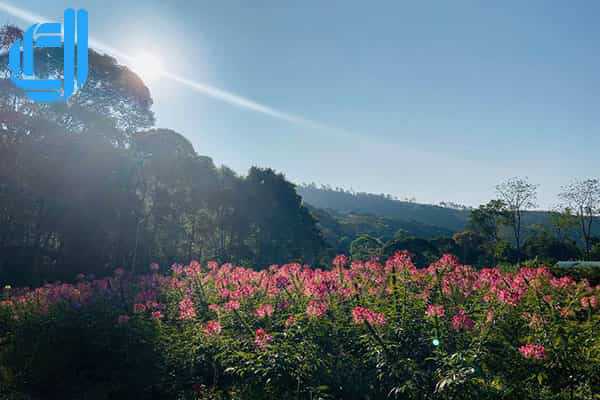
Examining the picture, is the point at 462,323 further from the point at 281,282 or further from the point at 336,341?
the point at 281,282

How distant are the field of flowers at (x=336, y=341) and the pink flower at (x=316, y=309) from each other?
0.03m

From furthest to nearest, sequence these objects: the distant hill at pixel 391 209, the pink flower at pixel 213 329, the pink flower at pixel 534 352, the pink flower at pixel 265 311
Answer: the distant hill at pixel 391 209
the pink flower at pixel 265 311
the pink flower at pixel 213 329
the pink flower at pixel 534 352

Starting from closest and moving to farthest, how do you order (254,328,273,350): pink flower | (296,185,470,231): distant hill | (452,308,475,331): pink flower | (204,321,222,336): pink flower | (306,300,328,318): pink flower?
(452,308,475,331): pink flower, (254,328,273,350): pink flower, (306,300,328,318): pink flower, (204,321,222,336): pink flower, (296,185,470,231): distant hill

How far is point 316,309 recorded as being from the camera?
12.4 ft

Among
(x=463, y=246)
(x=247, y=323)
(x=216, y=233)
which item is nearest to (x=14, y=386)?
(x=247, y=323)

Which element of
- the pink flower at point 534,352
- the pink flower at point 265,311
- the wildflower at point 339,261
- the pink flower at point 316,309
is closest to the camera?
the pink flower at point 534,352

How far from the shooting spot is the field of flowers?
3.07 m

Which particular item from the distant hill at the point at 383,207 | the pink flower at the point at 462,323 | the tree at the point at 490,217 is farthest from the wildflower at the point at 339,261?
the distant hill at the point at 383,207

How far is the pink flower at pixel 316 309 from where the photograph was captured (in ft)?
12.4

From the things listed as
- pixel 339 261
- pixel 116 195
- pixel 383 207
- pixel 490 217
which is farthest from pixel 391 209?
pixel 339 261

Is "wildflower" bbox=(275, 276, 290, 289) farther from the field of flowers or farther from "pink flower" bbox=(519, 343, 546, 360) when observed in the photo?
"pink flower" bbox=(519, 343, 546, 360)

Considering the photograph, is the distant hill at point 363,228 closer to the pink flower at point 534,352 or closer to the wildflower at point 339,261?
the wildflower at point 339,261

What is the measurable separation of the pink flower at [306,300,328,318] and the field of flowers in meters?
0.03

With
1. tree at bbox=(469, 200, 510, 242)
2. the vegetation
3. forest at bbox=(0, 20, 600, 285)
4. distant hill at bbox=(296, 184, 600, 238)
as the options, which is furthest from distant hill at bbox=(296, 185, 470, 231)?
the vegetation
